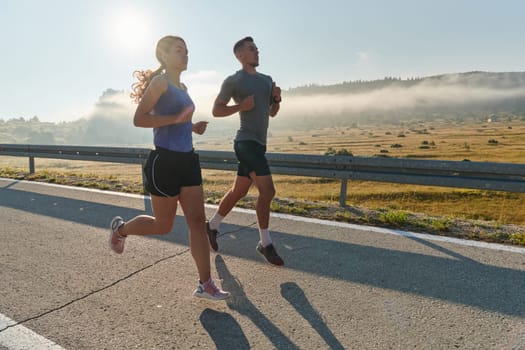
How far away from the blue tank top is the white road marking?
1.46m

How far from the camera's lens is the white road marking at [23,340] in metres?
2.15

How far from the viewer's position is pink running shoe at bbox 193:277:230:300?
2.67 metres

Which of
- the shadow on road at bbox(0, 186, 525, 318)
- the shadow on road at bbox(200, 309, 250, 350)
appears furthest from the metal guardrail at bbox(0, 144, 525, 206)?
the shadow on road at bbox(200, 309, 250, 350)

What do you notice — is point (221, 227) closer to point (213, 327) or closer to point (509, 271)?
point (213, 327)

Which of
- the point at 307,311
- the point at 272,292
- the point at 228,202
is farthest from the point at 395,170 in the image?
the point at 307,311

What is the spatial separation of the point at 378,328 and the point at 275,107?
95.4 inches

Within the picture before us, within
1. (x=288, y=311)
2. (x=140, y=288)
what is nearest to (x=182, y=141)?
(x=140, y=288)

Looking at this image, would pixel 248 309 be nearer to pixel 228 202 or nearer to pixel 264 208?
pixel 264 208

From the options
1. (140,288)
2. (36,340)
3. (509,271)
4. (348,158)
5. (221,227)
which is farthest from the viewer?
(348,158)

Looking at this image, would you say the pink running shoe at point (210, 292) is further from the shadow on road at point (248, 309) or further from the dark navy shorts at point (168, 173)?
the dark navy shorts at point (168, 173)

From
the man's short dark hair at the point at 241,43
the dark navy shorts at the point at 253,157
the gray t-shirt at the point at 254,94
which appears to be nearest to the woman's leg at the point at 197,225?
the dark navy shorts at the point at 253,157

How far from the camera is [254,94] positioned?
348 centimetres

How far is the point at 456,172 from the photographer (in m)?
4.71

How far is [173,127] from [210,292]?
127 centimetres
